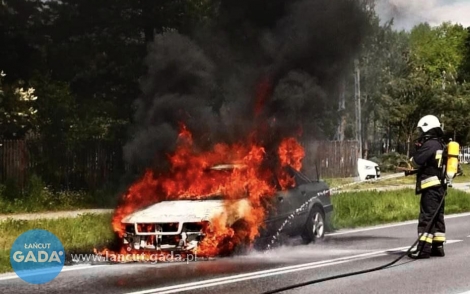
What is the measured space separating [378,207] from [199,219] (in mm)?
9423

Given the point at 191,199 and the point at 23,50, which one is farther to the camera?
the point at 23,50

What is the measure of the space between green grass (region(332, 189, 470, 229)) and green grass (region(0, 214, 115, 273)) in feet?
15.0

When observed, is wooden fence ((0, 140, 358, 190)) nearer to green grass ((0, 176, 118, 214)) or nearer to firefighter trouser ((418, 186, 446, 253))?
green grass ((0, 176, 118, 214))

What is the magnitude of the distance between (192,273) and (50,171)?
14.3 m

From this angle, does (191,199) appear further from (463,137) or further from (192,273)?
(463,137)

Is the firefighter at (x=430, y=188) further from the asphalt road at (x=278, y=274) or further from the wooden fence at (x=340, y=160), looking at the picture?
the wooden fence at (x=340, y=160)

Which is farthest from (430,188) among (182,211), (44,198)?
(44,198)

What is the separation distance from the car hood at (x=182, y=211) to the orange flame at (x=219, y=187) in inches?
4.0

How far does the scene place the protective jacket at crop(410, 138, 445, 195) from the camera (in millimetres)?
10195

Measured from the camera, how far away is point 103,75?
937 inches

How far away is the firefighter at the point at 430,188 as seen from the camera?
33.3ft

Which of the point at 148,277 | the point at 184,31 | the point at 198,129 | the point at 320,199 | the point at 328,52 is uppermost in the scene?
the point at 184,31

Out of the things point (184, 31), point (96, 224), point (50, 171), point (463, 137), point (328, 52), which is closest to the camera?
point (96, 224)

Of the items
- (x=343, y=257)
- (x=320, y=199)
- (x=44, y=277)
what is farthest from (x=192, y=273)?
(x=320, y=199)
